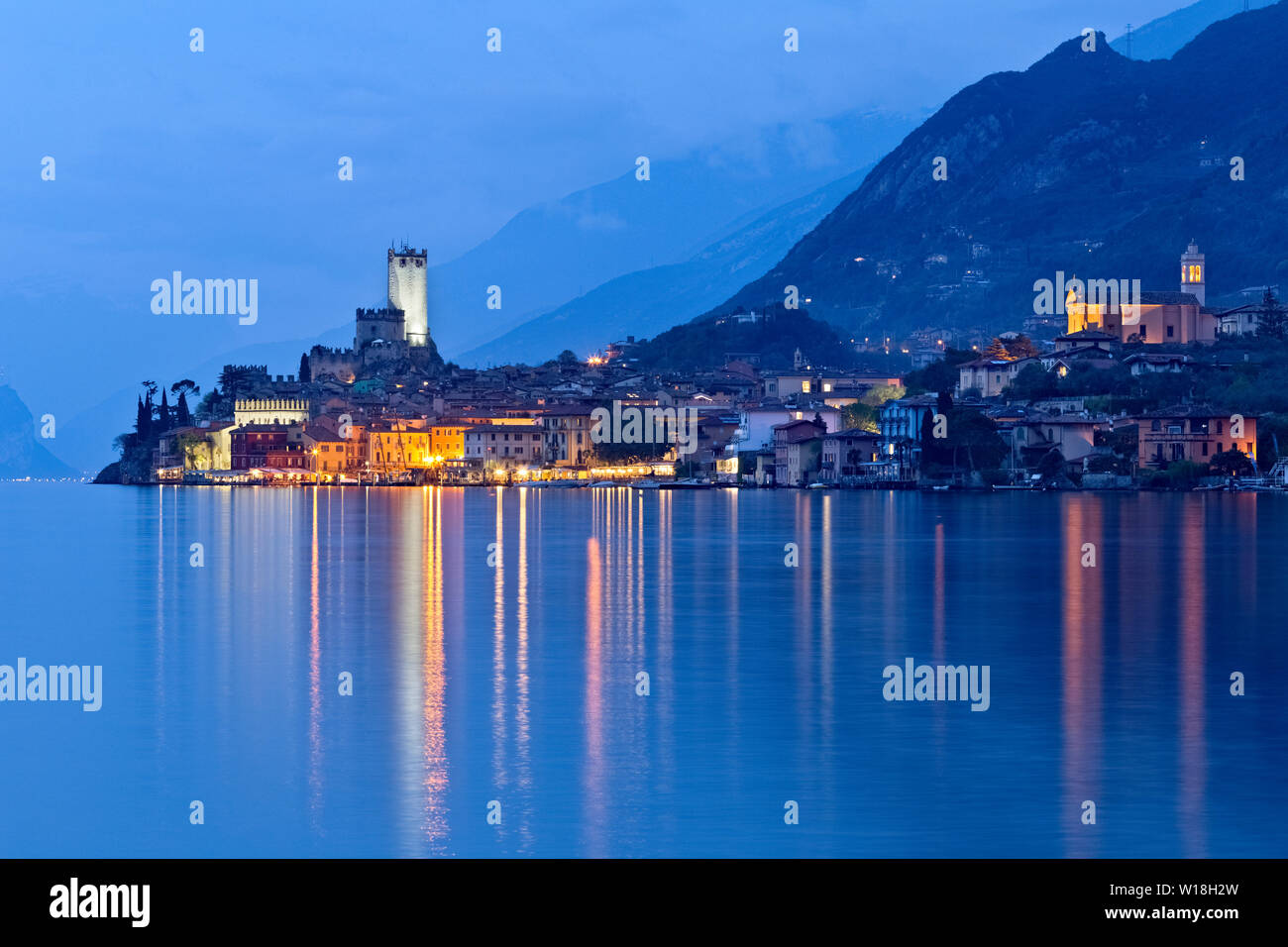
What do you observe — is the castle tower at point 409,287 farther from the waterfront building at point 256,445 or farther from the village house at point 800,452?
the village house at point 800,452

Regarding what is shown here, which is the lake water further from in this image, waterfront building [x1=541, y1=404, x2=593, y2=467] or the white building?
the white building

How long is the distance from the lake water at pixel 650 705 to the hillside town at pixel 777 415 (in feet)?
125

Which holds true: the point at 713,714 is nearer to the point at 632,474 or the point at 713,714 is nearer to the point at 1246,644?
the point at 1246,644

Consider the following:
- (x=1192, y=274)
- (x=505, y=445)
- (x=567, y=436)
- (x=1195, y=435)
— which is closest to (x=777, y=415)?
(x=567, y=436)

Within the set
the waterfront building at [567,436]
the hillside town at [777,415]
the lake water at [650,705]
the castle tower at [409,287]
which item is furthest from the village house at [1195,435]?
the castle tower at [409,287]

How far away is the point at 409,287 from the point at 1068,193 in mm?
66900

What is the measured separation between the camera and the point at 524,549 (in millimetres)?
43688

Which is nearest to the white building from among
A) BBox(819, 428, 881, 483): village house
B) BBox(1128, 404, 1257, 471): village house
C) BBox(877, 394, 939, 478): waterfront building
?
BBox(819, 428, 881, 483): village house

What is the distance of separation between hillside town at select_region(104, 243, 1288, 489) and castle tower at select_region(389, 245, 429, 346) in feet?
0.51

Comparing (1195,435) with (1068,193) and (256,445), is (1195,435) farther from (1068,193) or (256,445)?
(1068,193)

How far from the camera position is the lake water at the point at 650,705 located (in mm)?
13727

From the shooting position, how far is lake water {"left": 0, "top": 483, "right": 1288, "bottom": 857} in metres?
13.7
